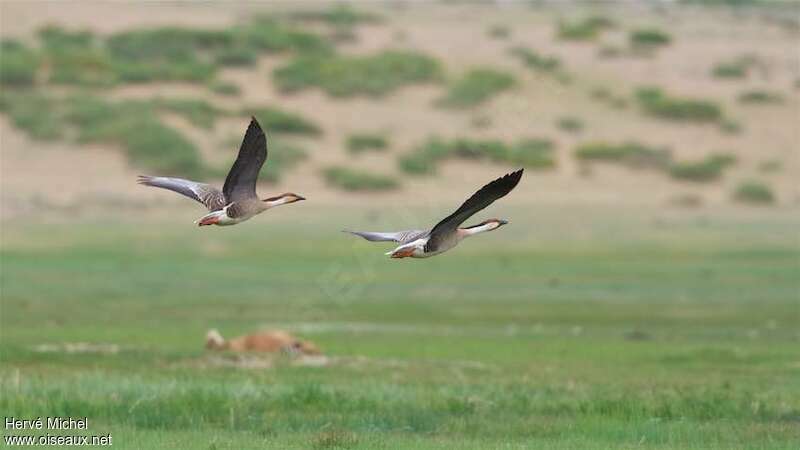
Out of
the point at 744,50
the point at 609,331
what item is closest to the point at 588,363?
the point at 609,331

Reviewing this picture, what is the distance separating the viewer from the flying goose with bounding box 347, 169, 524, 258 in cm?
1035

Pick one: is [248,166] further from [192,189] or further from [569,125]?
[569,125]

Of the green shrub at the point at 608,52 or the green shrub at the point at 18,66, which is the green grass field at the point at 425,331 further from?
the green shrub at the point at 608,52

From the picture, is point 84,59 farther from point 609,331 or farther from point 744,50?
point 609,331

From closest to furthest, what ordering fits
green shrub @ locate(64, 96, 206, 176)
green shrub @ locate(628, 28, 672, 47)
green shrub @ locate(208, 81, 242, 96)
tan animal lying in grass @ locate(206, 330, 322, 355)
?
tan animal lying in grass @ locate(206, 330, 322, 355)
green shrub @ locate(64, 96, 206, 176)
green shrub @ locate(208, 81, 242, 96)
green shrub @ locate(628, 28, 672, 47)

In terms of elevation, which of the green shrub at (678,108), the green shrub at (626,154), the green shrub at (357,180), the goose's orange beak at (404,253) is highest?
the green shrub at (678,108)

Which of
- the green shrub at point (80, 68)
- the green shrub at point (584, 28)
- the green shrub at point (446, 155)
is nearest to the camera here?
the green shrub at point (446, 155)

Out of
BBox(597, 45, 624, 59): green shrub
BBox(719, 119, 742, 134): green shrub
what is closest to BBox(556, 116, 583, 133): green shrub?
BBox(719, 119, 742, 134): green shrub

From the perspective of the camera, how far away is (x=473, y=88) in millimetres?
56250

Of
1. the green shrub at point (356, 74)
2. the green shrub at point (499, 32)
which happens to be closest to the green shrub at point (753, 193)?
the green shrub at point (356, 74)

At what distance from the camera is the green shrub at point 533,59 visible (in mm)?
60566

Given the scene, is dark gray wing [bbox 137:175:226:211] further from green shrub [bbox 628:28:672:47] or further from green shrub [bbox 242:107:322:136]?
green shrub [bbox 628:28:672:47]

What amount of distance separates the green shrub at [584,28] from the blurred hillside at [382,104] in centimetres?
10

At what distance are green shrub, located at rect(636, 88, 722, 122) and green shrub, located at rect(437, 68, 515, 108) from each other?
5.02 metres
